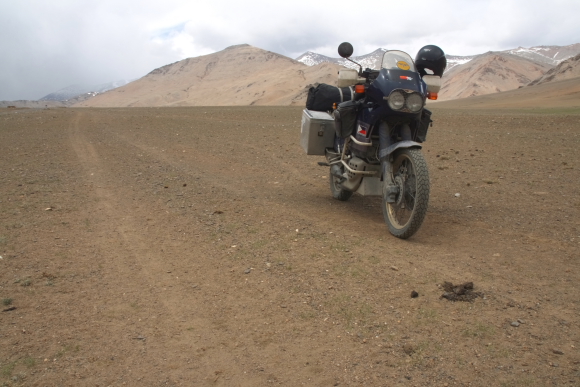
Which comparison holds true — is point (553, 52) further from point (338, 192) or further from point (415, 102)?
point (415, 102)

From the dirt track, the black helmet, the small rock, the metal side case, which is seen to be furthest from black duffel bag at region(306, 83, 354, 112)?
the small rock

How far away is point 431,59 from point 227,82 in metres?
101

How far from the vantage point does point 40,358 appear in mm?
3178

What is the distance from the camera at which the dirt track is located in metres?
3.08

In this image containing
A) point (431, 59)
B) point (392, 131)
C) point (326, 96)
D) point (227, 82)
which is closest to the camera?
point (392, 131)

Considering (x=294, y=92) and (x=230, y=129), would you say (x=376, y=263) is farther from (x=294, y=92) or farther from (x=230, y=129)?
(x=294, y=92)

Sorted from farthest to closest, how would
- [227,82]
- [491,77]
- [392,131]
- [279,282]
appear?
[227,82] < [491,77] < [392,131] < [279,282]

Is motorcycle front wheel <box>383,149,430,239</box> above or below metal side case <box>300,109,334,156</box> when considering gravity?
below

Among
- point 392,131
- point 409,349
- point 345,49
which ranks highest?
point 345,49

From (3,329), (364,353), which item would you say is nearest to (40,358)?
(3,329)

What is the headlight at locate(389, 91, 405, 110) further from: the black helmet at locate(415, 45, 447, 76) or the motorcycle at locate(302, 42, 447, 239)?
the black helmet at locate(415, 45, 447, 76)

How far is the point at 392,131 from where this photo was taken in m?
5.93

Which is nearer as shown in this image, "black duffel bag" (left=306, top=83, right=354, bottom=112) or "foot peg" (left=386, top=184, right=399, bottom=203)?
"foot peg" (left=386, top=184, right=399, bottom=203)

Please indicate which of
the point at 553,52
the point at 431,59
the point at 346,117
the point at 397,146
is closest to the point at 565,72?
the point at 431,59
